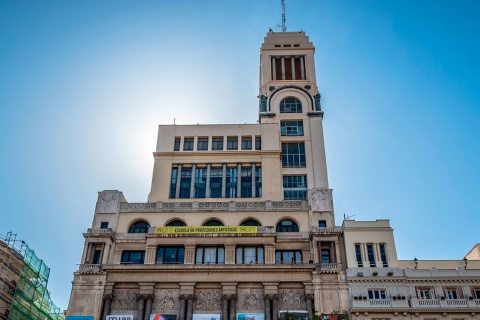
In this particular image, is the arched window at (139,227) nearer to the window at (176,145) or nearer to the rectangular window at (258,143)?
the window at (176,145)

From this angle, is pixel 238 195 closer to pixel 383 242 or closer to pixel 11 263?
pixel 383 242

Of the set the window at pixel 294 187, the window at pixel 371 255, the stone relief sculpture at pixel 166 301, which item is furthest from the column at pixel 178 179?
the window at pixel 371 255

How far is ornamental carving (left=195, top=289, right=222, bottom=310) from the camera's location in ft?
193

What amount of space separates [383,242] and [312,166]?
2221cm

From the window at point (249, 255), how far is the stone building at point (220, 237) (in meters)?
0.13

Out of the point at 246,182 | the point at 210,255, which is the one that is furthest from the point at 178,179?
the point at 210,255

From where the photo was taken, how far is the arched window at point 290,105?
88.6 m

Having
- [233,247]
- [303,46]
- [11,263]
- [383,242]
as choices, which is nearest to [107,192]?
[11,263]

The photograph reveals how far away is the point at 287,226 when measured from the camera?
6662 centimetres

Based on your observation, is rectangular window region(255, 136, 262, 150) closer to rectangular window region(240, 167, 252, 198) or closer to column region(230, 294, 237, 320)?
rectangular window region(240, 167, 252, 198)

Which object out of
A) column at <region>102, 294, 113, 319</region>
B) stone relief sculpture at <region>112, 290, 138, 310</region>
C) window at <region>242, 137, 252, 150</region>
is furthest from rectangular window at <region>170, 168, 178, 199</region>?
column at <region>102, 294, 113, 319</region>

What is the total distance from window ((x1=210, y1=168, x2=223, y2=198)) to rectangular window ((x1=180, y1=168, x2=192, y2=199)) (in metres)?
3.41

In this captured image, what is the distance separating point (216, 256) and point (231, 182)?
16416 mm

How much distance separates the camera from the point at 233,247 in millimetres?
62625
